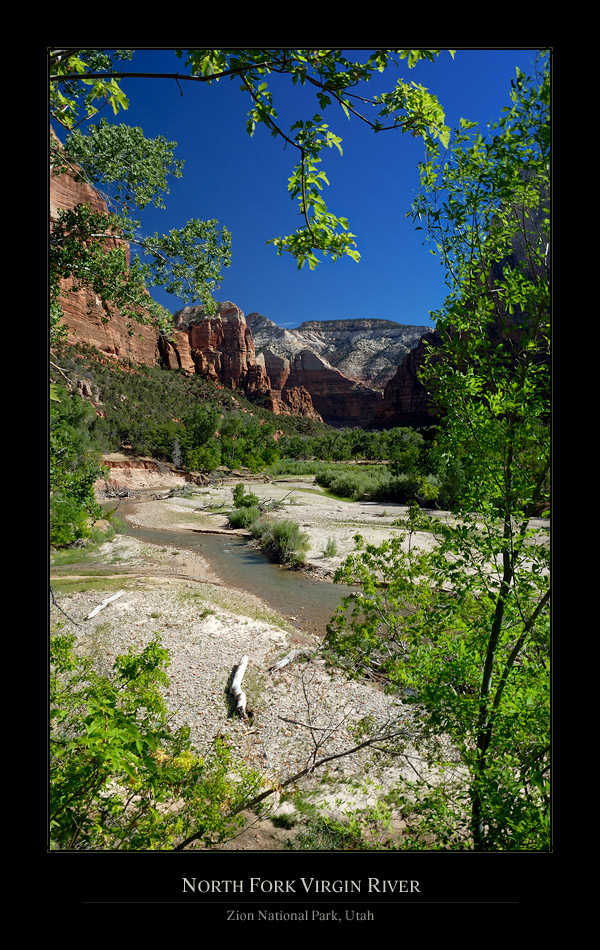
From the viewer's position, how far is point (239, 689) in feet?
17.6

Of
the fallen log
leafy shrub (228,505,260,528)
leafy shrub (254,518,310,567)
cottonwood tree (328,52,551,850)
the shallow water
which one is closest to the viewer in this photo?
cottonwood tree (328,52,551,850)

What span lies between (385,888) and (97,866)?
3.60ft

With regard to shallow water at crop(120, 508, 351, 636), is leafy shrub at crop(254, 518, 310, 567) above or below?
above

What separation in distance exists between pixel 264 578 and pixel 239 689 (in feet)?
21.4

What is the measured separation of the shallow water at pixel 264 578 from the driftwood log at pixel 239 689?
2.17 m

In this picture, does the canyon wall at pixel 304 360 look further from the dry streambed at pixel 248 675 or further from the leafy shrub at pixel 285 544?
the dry streambed at pixel 248 675

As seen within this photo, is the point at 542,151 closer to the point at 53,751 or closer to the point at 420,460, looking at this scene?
the point at 53,751

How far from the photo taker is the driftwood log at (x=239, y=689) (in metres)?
4.97

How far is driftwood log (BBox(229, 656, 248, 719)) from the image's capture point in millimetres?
4968

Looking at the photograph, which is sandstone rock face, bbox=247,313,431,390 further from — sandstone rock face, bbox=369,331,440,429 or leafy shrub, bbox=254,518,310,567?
leafy shrub, bbox=254,518,310,567

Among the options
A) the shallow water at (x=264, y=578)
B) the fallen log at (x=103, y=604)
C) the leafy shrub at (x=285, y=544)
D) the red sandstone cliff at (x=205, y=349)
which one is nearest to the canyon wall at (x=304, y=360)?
the red sandstone cliff at (x=205, y=349)

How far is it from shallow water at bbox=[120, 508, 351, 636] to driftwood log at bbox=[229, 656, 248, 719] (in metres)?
2.17

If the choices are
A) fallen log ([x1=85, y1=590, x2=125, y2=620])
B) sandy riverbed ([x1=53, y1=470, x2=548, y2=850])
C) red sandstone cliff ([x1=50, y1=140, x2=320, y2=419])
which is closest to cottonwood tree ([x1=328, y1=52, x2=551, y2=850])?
sandy riverbed ([x1=53, y1=470, x2=548, y2=850])
